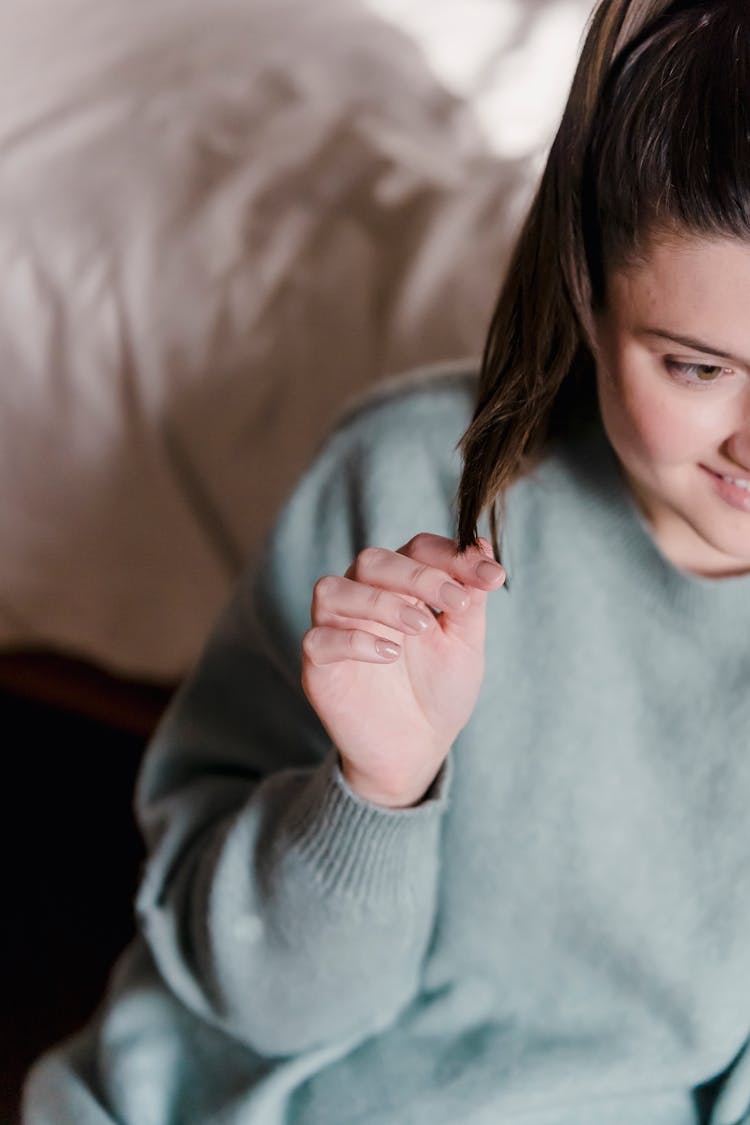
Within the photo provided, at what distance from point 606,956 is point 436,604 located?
0.28 metres

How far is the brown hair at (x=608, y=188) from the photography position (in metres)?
0.54

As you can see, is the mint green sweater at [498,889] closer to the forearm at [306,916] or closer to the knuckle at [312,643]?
the forearm at [306,916]

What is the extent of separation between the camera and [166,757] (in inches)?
32.9

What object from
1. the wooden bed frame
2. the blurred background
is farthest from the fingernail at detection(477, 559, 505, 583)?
the wooden bed frame

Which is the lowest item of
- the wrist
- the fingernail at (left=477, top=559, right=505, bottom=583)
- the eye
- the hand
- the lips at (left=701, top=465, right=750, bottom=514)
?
the wrist

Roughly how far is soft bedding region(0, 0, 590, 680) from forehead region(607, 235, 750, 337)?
16.0 inches

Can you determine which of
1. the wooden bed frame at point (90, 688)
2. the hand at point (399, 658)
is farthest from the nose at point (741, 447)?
the wooden bed frame at point (90, 688)

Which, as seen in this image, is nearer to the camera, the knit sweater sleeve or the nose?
the nose

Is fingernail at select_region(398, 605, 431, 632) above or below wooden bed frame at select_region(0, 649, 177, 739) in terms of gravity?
above

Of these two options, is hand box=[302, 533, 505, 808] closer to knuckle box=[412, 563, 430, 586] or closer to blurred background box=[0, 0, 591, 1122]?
knuckle box=[412, 563, 430, 586]

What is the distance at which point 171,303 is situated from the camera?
3.58 ft

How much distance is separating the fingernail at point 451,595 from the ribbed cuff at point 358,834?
0.13m

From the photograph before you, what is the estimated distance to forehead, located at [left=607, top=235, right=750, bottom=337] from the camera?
21.7 inches

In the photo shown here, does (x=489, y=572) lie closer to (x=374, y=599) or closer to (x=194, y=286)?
(x=374, y=599)
